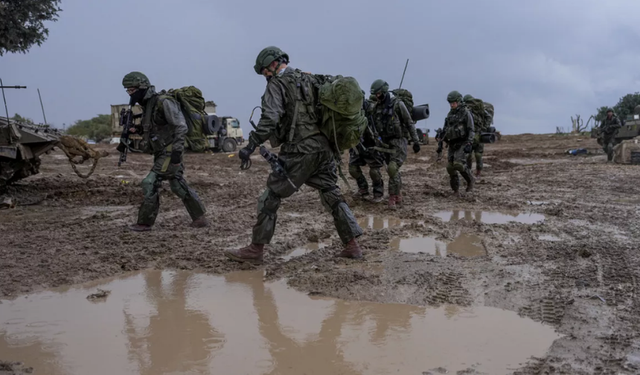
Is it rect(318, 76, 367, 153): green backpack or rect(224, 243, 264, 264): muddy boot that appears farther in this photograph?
rect(224, 243, 264, 264): muddy boot

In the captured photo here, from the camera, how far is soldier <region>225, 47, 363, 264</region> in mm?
4918

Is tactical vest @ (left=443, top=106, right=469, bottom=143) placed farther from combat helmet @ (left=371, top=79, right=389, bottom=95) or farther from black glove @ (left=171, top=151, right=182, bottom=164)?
black glove @ (left=171, top=151, right=182, bottom=164)

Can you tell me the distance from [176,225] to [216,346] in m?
3.98

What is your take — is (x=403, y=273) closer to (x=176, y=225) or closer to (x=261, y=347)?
(x=261, y=347)

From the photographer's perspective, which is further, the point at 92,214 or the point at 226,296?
the point at 92,214

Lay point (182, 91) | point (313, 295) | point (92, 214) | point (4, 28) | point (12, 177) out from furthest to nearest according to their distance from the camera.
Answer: point (4, 28), point (12, 177), point (92, 214), point (182, 91), point (313, 295)

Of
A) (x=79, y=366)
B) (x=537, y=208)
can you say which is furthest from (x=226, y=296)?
(x=537, y=208)

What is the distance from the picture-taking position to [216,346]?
345 centimetres

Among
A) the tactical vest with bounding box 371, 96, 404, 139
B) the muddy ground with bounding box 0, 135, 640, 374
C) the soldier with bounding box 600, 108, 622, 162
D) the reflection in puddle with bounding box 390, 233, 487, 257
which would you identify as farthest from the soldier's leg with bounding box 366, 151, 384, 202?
the soldier with bounding box 600, 108, 622, 162

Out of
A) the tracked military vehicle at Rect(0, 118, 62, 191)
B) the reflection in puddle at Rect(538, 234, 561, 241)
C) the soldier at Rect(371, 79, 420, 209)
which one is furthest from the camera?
the tracked military vehicle at Rect(0, 118, 62, 191)

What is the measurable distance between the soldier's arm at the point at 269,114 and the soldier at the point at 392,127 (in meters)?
3.90

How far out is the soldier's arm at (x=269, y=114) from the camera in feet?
15.8

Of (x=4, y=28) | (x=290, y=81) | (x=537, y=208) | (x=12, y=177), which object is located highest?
(x=4, y=28)

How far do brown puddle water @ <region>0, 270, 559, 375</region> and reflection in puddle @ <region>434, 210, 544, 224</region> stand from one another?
3849 mm
